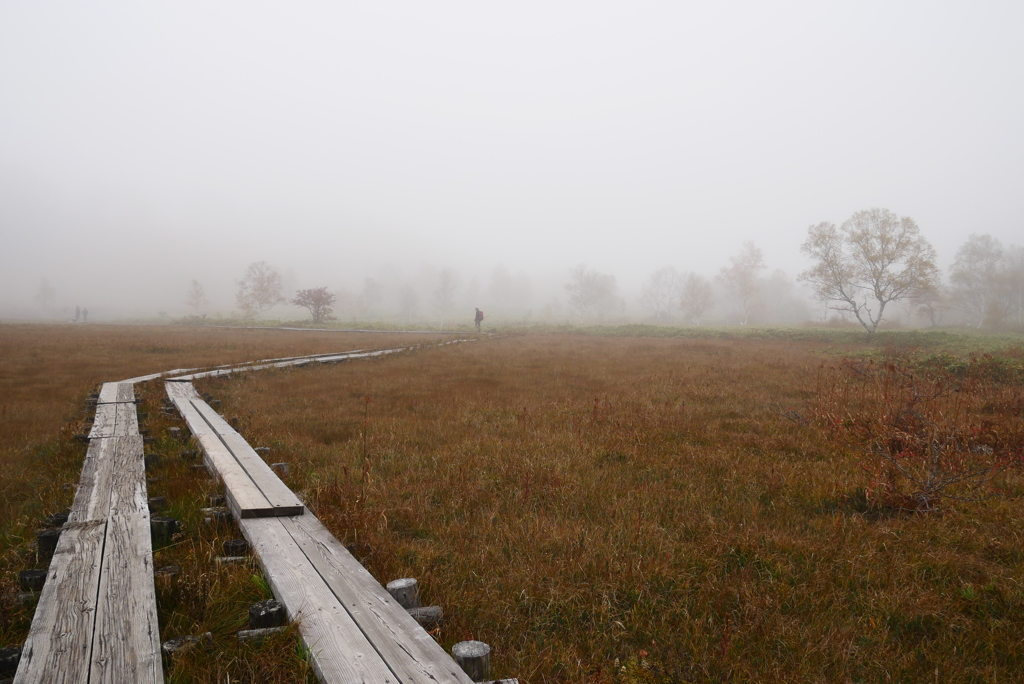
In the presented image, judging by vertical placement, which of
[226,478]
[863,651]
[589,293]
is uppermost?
[589,293]

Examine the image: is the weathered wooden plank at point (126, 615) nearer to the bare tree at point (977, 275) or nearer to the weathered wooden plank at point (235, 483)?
the weathered wooden plank at point (235, 483)

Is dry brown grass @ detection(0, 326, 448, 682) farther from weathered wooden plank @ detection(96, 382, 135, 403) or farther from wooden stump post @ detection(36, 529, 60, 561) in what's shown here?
weathered wooden plank @ detection(96, 382, 135, 403)

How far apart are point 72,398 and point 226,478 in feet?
24.8

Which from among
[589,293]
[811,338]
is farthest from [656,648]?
[589,293]

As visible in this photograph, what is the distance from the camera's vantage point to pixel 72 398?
9328 millimetres

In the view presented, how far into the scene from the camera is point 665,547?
382cm

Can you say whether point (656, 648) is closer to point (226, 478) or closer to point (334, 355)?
point (226, 478)

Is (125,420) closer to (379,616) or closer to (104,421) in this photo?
(104,421)

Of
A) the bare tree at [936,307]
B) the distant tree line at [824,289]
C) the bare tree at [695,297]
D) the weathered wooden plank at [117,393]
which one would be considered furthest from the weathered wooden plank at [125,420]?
the bare tree at [695,297]

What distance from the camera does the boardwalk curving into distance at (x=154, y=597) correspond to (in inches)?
82.1

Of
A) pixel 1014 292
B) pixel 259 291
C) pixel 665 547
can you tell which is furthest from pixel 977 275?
pixel 259 291

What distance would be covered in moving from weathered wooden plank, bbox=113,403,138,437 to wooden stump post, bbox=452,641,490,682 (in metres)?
5.88

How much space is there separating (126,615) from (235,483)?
1.89 meters

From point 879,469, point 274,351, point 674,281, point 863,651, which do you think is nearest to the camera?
point 863,651
